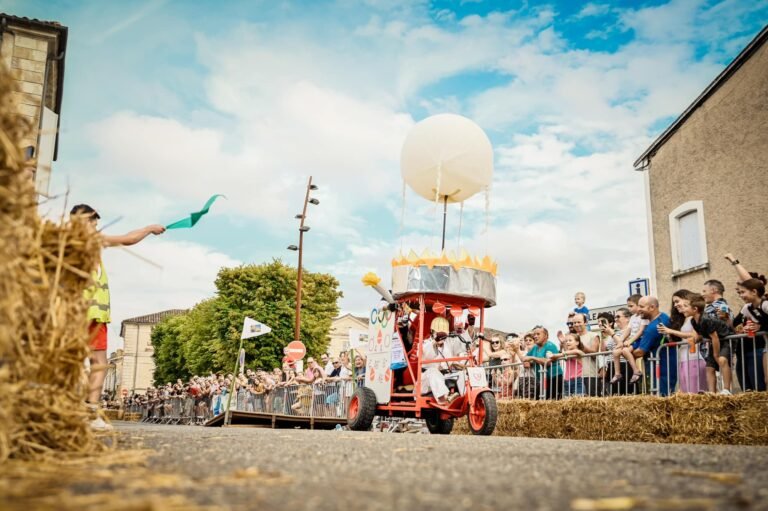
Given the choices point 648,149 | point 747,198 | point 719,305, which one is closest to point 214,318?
point 648,149

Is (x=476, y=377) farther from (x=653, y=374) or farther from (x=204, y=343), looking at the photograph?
→ (x=204, y=343)

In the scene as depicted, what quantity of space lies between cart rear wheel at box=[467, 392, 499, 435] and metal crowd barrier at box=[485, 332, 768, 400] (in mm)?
1751

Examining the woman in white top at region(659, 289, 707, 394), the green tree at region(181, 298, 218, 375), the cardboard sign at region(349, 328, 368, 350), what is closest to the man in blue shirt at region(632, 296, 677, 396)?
the woman in white top at region(659, 289, 707, 394)

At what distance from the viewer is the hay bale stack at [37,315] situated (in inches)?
118

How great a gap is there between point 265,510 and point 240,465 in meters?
1.32

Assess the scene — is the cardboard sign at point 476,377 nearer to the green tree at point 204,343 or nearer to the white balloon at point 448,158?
the white balloon at point 448,158

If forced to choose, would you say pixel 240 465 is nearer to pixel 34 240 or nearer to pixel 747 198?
pixel 34 240

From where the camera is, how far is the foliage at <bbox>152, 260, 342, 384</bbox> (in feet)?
134

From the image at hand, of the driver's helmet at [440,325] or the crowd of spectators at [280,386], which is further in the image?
the crowd of spectators at [280,386]

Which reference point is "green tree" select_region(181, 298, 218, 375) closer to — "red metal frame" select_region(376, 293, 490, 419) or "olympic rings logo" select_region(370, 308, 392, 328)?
"olympic rings logo" select_region(370, 308, 392, 328)

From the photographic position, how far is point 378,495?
7.80ft

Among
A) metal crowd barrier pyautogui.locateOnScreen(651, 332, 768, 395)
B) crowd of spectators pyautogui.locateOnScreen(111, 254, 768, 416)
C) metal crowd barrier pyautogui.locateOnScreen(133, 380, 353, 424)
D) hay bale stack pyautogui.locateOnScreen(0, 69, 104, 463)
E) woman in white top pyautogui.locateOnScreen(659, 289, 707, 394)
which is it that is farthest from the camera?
metal crowd barrier pyautogui.locateOnScreen(133, 380, 353, 424)

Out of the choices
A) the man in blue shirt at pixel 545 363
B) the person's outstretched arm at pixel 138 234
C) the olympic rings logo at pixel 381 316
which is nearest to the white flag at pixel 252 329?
the olympic rings logo at pixel 381 316

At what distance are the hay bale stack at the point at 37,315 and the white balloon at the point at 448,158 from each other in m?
6.94
